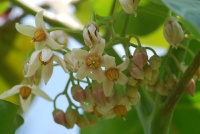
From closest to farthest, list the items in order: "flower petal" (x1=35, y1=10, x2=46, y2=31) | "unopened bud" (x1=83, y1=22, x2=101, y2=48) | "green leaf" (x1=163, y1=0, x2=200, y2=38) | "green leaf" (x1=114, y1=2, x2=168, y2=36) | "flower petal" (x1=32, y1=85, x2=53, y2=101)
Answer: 1. "green leaf" (x1=163, y1=0, x2=200, y2=38)
2. "unopened bud" (x1=83, y1=22, x2=101, y2=48)
3. "flower petal" (x1=35, y1=10, x2=46, y2=31)
4. "flower petal" (x1=32, y1=85, x2=53, y2=101)
5. "green leaf" (x1=114, y1=2, x2=168, y2=36)

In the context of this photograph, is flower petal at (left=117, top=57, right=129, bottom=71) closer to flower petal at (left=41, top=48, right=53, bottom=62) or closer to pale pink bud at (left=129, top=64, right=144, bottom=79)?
pale pink bud at (left=129, top=64, right=144, bottom=79)

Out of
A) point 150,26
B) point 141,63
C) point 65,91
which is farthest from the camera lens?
point 150,26

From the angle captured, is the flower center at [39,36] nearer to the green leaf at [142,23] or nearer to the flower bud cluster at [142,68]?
the flower bud cluster at [142,68]

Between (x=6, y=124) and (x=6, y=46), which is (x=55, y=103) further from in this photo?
(x=6, y=46)

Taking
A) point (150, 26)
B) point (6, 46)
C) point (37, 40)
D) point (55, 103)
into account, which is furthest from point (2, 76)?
point (37, 40)

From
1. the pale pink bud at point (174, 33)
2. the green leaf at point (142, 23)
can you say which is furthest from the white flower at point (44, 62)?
the green leaf at point (142, 23)

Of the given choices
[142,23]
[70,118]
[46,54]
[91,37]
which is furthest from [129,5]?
[142,23]

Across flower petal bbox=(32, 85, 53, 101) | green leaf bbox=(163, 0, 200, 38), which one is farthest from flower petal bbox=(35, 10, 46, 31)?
green leaf bbox=(163, 0, 200, 38)

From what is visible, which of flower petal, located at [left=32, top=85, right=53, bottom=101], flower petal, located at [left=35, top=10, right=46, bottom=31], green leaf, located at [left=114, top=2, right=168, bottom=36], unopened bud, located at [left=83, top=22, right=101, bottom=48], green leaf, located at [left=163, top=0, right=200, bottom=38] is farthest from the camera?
green leaf, located at [left=114, top=2, right=168, bottom=36]
